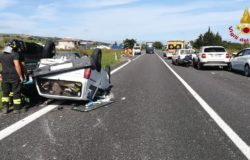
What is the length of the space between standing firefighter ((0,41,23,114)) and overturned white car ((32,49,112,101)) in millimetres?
440

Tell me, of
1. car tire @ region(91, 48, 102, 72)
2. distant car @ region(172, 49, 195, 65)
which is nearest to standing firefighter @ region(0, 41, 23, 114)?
car tire @ region(91, 48, 102, 72)

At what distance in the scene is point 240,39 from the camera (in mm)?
27797

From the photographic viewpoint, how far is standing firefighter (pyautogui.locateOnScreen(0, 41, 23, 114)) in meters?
6.70

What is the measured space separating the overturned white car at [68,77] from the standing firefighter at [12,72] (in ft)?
1.44

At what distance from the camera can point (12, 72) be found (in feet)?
22.2

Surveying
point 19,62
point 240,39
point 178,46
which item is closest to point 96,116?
point 19,62

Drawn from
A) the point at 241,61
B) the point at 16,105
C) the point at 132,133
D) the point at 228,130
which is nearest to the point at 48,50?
the point at 16,105

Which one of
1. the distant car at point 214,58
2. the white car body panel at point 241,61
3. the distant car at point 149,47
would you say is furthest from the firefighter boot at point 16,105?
the distant car at point 149,47

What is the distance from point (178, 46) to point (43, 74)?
3792 cm

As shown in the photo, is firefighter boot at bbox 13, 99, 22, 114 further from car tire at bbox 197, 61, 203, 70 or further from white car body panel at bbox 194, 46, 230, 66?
car tire at bbox 197, 61, 203, 70

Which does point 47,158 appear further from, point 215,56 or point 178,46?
point 178,46

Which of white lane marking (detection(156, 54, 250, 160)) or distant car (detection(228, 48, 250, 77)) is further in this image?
distant car (detection(228, 48, 250, 77))

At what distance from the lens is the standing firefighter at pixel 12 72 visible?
22.0 feet

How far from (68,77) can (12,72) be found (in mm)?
1258
